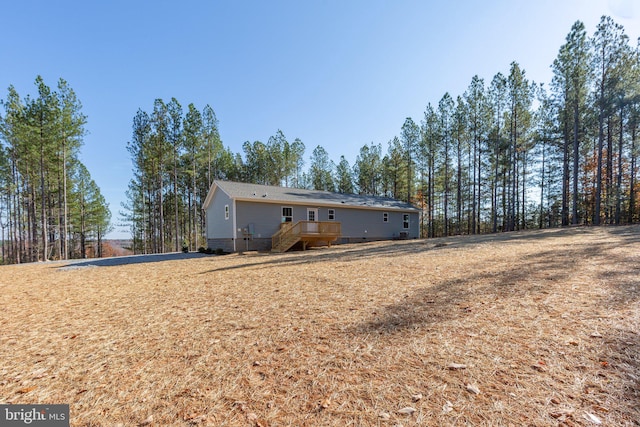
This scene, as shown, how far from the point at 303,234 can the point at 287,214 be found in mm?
3081

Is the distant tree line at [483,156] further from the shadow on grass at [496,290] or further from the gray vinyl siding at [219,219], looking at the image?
the shadow on grass at [496,290]

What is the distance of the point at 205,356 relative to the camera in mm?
3047

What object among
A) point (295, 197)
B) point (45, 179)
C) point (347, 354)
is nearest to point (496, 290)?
point (347, 354)

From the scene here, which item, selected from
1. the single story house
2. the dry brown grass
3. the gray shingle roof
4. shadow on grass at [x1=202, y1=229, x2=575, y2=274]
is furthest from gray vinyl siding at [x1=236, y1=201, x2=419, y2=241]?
the dry brown grass

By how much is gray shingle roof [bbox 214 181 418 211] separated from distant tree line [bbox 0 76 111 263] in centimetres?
1218

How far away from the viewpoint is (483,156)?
25656 mm

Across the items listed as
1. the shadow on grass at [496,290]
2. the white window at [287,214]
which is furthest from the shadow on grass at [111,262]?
the shadow on grass at [496,290]

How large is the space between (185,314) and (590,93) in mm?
27819

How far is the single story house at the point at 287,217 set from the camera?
16.9 meters

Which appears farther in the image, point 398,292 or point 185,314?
point 398,292

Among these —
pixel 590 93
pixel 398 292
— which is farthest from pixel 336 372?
pixel 590 93

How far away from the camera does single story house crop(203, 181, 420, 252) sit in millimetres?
16875

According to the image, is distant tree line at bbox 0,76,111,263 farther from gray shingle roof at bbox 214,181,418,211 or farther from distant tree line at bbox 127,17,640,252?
gray shingle roof at bbox 214,181,418,211

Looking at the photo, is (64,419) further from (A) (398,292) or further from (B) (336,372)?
(A) (398,292)
